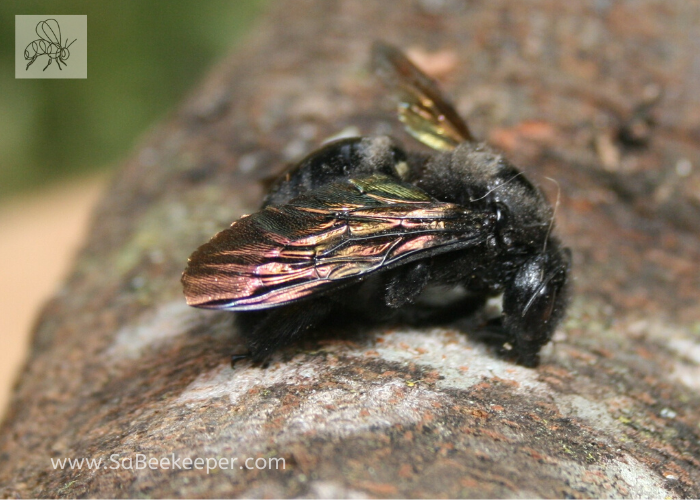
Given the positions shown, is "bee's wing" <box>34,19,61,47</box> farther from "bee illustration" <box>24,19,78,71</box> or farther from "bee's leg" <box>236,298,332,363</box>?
"bee's leg" <box>236,298,332,363</box>

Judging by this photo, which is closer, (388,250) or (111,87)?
(388,250)

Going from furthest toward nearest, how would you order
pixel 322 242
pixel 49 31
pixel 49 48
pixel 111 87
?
pixel 111 87, pixel 49 31, pixel 49 48, pixel 322 242

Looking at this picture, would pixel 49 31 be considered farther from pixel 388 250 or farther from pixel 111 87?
pixel 111 87

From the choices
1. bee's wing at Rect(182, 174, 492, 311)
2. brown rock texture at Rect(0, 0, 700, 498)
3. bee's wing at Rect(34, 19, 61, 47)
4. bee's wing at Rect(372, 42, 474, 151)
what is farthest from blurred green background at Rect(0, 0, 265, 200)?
bee's wing at Rect(182, 174, 492, 311)

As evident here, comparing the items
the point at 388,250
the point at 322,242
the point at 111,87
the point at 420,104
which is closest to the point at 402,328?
the point at 388,250

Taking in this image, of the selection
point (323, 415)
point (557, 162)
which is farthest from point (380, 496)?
point (557, 162)

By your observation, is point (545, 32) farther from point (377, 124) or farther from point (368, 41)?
point (377, 124)

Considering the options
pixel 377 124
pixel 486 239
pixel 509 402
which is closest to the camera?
pixel 509 402

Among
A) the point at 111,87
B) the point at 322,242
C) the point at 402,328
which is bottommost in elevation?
the point at 402,328
